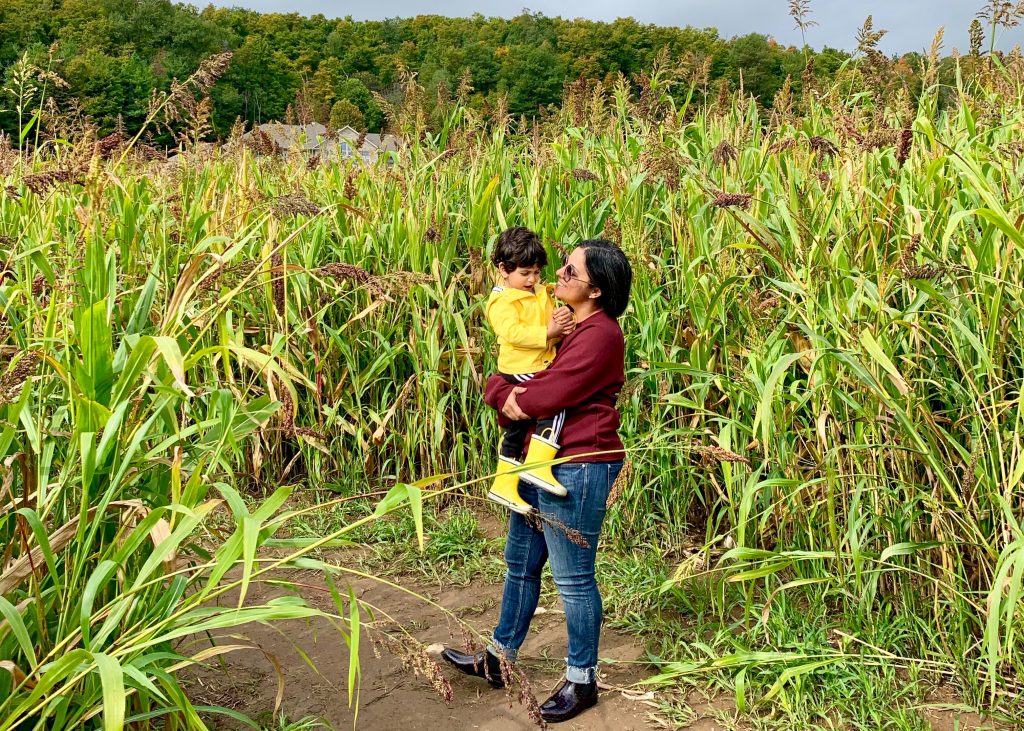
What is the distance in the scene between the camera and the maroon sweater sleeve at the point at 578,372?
97.1 inches

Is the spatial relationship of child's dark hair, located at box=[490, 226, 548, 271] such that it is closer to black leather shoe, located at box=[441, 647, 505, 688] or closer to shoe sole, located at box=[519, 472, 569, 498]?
shoe sole, located at box=[519, 472, 569, 498]

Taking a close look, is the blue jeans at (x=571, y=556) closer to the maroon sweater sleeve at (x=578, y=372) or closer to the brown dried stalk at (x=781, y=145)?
Result: the maroon sweater sleeve at (x=578, y=372)

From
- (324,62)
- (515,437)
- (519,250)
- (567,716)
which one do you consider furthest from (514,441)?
(324,62)

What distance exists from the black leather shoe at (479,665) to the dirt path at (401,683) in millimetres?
34

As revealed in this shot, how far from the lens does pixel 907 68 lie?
4676 mm

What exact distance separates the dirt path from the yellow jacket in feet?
3.34

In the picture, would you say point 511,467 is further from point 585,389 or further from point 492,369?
point 492,369

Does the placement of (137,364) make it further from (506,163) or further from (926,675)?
(506,163)

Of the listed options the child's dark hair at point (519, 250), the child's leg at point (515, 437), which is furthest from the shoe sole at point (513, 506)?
the child's dark hair at point (519, 250)

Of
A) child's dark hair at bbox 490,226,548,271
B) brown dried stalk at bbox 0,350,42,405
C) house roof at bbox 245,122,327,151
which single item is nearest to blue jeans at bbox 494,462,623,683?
child's dark hair at bbox 490,226,548,271

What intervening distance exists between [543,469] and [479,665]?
73cm

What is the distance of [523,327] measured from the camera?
2764 millimetres

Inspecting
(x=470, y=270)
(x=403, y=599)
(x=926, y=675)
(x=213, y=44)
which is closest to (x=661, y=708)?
(x=926, y=675)

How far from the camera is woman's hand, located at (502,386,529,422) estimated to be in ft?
8.54
